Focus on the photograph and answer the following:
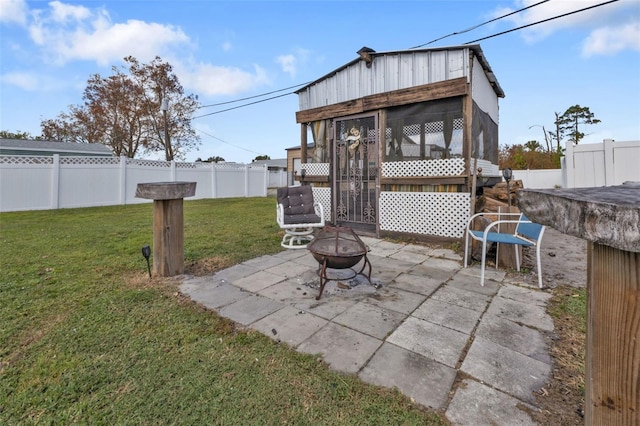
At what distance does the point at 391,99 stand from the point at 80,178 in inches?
447

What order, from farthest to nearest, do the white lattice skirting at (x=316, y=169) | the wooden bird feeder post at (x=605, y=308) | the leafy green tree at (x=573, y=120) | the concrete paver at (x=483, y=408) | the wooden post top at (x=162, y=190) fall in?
the leafy green tree at (x=573, y=120), the white lattice skirting at (x=316, y=169), the wooden post top at (x=162, y=190), the concrete paver at (x=483, y=408), the wooden bird feeder post at (x=605, y=308)

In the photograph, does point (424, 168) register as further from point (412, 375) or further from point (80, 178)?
point (80, 178)

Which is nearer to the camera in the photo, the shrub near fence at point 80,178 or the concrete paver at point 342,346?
the concrete paver at point 342,346

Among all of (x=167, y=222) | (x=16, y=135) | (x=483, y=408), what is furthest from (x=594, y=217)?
(x=16, y=135)

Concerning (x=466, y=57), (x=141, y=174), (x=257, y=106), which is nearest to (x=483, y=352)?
(x=466, y=57)

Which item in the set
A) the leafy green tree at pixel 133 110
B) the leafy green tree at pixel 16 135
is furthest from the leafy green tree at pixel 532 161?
the leafy green tree at pixel 16 135

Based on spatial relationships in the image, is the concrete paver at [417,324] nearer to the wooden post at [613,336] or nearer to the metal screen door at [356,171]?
the wooden post at [613,336]

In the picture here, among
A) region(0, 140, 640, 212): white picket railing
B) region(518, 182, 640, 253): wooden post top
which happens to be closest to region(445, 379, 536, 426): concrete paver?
region(518, 182, 640, 253): wooden post top

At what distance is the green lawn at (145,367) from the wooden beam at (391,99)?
4.73 meters

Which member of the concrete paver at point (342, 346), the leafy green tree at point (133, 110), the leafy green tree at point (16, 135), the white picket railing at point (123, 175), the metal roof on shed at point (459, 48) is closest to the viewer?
the concrete paver at point (342, 346)

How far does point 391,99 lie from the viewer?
5.45 meters

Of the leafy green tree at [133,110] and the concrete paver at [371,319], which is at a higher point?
the leafy green tree at [133,110]

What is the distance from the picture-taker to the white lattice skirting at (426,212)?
16.3 feet

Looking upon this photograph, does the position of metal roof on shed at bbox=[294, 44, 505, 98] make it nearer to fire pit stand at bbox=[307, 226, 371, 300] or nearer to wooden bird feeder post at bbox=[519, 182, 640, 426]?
fire pit stand at bbox=[307, 226, 371, 300]
